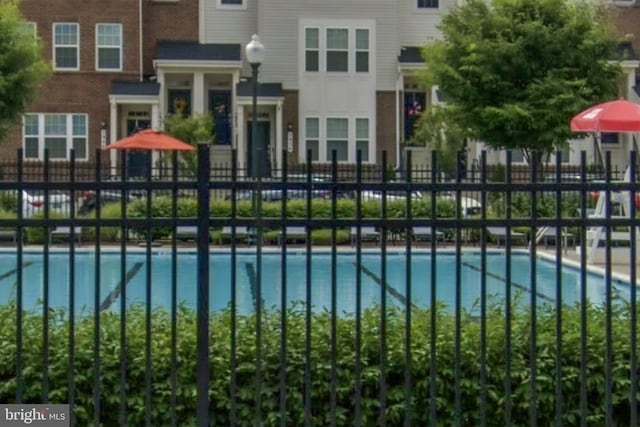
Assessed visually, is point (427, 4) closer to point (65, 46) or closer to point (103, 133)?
point (103, 133)

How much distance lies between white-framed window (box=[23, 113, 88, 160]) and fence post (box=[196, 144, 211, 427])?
→ 33.4 meters

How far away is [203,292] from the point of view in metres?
5.57

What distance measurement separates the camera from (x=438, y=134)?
35.4 m

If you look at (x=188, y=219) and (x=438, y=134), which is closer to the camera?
(x=188, y=219)

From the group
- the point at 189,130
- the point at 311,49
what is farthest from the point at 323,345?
the point at 311,49

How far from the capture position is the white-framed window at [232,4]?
39.0 m

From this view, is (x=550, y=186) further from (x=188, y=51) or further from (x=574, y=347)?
(x=188, y=51)

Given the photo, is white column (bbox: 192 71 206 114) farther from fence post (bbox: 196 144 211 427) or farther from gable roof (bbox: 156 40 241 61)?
fence post (bbox: 196 144 211 427)

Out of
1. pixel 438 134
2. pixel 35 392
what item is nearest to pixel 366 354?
pixel 35 392

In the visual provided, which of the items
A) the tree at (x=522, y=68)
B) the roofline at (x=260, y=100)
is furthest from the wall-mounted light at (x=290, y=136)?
the tree at (x=522, y=68)

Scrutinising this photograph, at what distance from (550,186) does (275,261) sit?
15536 millimetres

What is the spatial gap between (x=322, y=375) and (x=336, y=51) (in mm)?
33649

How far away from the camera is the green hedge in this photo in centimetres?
572

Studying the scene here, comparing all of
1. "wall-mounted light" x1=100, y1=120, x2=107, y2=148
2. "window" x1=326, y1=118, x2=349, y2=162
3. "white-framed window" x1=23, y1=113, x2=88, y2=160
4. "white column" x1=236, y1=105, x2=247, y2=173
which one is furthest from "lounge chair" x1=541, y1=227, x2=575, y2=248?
"white-framed window" x1=23, y1=113, x2=88, y2=160
